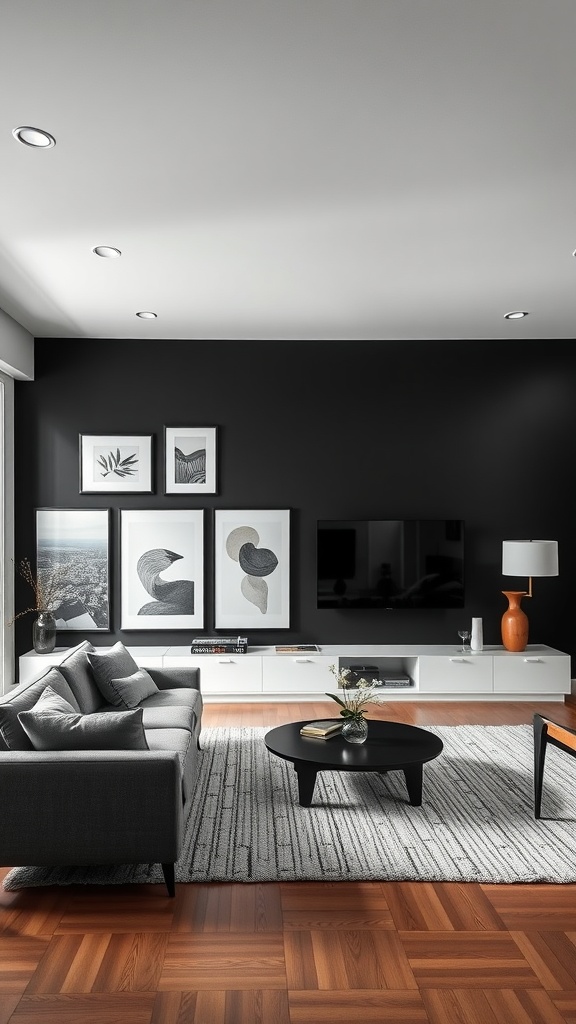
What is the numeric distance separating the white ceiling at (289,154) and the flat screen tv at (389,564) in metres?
1.82

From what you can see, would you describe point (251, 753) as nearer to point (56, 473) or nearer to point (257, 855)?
point (257, 855)

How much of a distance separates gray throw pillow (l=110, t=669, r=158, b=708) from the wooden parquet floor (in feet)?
3.87

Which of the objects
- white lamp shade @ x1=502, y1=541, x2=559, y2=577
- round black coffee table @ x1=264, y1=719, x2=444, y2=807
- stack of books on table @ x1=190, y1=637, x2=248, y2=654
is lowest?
round black coffee table @ x1=264, y1=719, x2=444, y2=807

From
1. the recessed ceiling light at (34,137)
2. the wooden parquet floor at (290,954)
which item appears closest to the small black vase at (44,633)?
the wooden parquet floor at (290,954)

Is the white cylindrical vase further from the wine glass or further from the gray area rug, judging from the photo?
the gray area rug

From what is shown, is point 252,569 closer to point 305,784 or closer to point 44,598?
point 44,598

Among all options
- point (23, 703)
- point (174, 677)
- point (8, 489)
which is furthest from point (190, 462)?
point (23, 703)

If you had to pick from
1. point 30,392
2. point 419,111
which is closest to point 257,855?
point 419,111

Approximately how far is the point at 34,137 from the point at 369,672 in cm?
443

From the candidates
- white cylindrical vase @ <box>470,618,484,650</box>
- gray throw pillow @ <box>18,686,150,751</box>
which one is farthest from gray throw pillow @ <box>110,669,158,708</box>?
white cylindrical vase @ <box>470,618,484,650</box>

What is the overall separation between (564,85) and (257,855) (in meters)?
3.16

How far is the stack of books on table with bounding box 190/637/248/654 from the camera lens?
5.82 meters

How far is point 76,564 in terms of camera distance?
611cm

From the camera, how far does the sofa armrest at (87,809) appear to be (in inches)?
109
